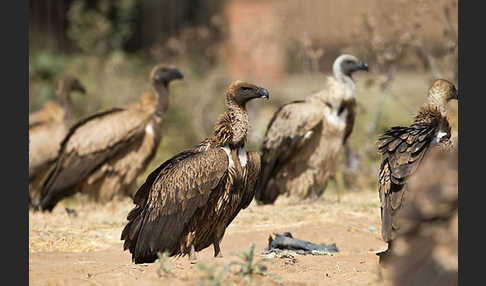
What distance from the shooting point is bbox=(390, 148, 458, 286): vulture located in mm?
3746

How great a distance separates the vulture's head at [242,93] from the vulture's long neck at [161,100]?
4056 mm

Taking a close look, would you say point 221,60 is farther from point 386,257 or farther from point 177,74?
point 386,257

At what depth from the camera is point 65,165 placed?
33.9 feet

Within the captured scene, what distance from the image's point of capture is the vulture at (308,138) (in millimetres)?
9945

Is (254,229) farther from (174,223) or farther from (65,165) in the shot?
(65,165)

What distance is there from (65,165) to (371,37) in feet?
16.8

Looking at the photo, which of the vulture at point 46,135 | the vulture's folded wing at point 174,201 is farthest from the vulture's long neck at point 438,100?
the vulture at point 46,135

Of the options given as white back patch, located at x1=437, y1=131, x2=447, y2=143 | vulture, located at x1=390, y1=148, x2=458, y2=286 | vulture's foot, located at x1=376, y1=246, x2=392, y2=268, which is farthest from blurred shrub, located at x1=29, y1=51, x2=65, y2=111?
vulture, located at x1=390, y1=148, x2=458, y2=286

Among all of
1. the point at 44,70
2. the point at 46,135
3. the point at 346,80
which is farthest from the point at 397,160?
the point at 44,70

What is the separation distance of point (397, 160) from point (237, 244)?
98.6 inches

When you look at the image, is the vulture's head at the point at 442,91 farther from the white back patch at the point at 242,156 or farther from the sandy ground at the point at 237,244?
the white back patch at the point at 242,156

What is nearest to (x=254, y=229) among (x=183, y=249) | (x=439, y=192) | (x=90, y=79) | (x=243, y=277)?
(x=183, y=249)

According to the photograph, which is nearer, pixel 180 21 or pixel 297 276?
pixel 297 276

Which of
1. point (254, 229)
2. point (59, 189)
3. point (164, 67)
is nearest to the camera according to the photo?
point (254, 229)
